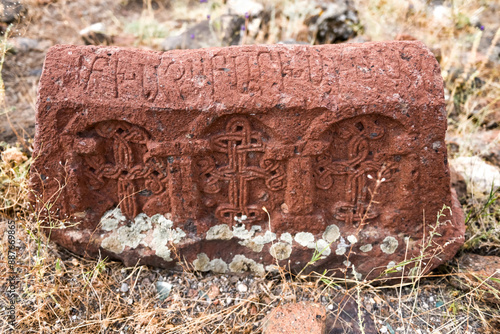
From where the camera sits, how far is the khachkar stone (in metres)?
2.21

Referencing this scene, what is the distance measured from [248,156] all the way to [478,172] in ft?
7.01

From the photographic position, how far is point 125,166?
238cm

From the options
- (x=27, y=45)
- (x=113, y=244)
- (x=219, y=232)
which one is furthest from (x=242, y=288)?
(x=27, y=45)

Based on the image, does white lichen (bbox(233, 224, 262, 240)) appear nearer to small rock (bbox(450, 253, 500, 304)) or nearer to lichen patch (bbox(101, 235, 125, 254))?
lichen patch (bbox(101, 235, 125, 254))

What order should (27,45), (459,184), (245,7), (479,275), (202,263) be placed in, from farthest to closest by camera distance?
1. (245,7)
2. (27,45)
3. (459,184)
4. (202,263)
5. (479,275)

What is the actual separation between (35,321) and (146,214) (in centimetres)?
84

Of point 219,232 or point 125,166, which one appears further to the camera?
point 219,232

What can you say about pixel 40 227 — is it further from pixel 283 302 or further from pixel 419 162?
pixel 419 162

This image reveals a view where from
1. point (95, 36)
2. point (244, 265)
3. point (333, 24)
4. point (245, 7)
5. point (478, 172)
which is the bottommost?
point (244, 265)

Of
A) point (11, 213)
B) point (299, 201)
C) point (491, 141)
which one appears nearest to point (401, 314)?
point (299, 201)

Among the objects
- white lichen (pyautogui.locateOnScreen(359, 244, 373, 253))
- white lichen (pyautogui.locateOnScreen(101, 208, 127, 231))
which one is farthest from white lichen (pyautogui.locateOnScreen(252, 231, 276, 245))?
white lichen (pyautogui.locateOnScreen(101, 208, 127, 231))

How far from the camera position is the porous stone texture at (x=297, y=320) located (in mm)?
2117

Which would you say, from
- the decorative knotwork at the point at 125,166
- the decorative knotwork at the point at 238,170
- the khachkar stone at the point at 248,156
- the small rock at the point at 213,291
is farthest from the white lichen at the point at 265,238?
the decorative knotwork at the point at 125,166

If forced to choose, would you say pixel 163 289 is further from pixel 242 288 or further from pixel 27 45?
pixel 27 45
